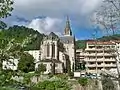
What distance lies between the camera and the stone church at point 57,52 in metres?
94.5

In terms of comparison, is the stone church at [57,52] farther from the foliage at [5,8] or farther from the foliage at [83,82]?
the foliage at [5,8]

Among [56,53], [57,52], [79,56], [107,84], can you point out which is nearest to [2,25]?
[107,84]

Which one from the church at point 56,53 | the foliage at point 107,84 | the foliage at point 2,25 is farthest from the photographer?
the church at point 56,53

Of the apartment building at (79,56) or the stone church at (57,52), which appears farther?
the apartment building at (79,56)

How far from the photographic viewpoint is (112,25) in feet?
36.9

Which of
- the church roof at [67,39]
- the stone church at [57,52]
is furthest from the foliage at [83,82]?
the church roof at [67,39]

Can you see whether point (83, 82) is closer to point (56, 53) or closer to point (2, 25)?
point (2, 25)

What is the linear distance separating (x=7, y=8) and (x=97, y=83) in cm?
3957

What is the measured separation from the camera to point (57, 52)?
336 feet

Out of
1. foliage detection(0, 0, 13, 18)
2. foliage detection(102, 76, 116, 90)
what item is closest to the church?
foliage detection(102, 76, 116, 90)

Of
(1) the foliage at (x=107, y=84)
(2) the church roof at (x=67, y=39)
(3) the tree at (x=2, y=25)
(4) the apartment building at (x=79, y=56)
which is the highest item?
(2) the church roof at (x=67, y=39)

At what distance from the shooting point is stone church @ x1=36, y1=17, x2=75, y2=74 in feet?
310

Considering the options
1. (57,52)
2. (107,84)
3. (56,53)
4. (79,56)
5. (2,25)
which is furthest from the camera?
(79,56)

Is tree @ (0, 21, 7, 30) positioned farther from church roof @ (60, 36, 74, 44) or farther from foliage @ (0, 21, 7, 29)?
church roof @ (60, 36, 74, 44)
